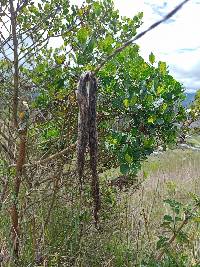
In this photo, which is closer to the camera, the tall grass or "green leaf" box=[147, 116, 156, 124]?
"green leaf" box=[147, 116, 156, 124]

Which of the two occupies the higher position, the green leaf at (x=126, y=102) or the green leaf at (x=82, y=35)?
the green leaf at (x=82, y=35)

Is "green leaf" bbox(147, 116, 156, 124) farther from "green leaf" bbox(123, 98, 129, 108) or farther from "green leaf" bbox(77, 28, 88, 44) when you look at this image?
"green leaf" bbox(77, 28, 88, 44)

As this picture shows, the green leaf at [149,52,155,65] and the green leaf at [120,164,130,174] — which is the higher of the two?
the green leaf at [149,52,155,65]

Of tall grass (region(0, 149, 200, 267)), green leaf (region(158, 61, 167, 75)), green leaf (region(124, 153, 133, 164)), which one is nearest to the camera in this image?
green leaf (region(124, 153, 133, 164))

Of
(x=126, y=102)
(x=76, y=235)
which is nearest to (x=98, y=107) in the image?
(x=126, y=102)

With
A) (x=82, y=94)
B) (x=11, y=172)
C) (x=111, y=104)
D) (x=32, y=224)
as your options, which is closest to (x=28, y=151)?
(x=11, y=172)

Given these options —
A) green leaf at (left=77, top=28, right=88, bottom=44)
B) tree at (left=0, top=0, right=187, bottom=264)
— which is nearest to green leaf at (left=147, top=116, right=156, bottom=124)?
tree at (left=0, top=0, right=187, bottom=264)

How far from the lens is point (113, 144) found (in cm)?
266

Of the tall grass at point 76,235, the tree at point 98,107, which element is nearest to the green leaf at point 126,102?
the tree at point 98,107

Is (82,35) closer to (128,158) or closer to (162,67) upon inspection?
(162,67)

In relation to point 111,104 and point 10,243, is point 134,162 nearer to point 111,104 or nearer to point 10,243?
point 111,104

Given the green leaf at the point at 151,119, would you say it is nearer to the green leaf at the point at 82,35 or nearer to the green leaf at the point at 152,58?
the green leaf at the point at 152,58

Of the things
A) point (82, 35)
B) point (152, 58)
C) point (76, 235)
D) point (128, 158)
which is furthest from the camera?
point (76, 235)

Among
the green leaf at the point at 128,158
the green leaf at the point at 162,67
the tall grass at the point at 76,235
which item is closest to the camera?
the green leaf at the point at 128,158
